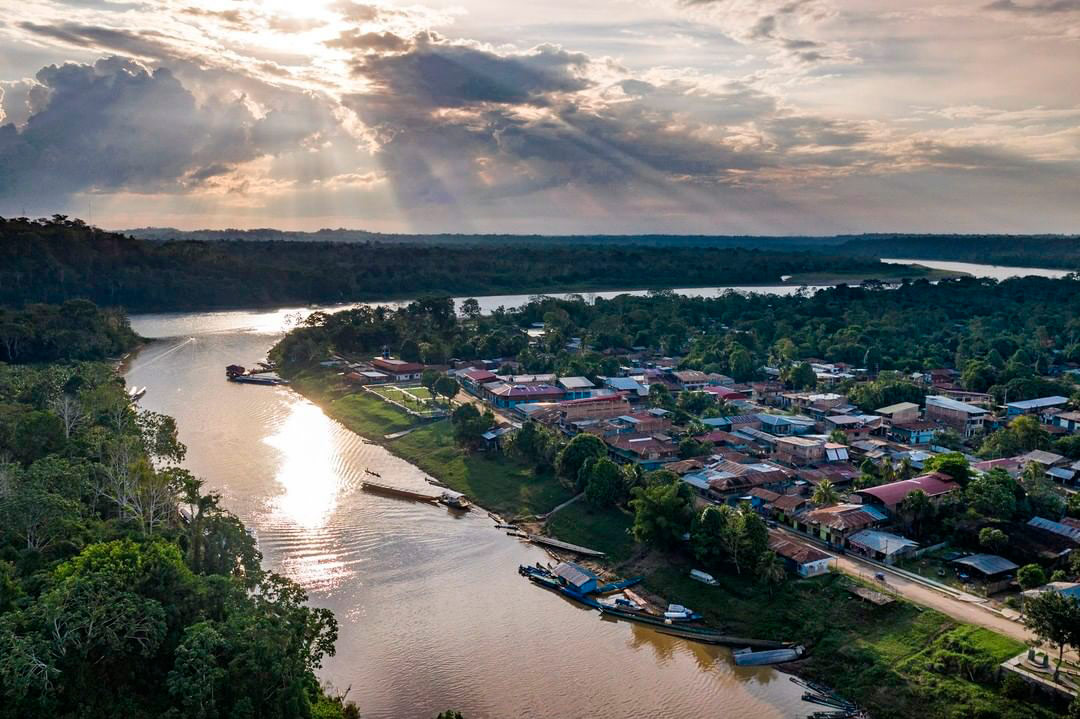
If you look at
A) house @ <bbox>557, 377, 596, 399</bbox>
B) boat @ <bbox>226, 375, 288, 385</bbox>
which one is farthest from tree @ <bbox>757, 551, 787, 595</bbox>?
boat @ <bbox>226, 375, 288, 385</bbox>

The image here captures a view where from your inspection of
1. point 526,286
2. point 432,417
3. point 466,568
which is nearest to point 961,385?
point 432,417

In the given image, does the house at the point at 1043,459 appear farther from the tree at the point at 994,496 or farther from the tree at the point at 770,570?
the tree at the point at 770,570

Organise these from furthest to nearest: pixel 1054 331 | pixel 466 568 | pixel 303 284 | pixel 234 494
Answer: pixel 303 284, pixel 1054 331, pixel 234 494, pixel 466 568

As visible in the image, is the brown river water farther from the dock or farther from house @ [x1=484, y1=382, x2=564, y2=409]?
house @ [x1=484, y1=382, x2=564, y2=409]

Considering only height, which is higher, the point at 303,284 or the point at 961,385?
the point at 303,284

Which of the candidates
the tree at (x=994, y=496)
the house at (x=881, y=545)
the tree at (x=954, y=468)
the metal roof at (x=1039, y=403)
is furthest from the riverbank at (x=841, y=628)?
the metal roof at (x=1039, y=403)

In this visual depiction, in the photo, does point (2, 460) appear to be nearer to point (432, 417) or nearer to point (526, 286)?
point (432, 417)
